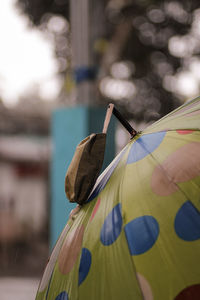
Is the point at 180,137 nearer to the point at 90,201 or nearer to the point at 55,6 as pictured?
the point at 90,201

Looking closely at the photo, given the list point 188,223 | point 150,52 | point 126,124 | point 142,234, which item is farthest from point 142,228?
point 150,52

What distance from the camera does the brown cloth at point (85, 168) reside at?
153 centimetres

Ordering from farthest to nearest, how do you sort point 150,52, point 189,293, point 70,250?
point 150,52 → point 70,250 → point 189,293

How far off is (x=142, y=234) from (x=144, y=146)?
11.7 inches

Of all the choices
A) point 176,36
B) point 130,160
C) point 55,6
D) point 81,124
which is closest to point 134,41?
point 176,36

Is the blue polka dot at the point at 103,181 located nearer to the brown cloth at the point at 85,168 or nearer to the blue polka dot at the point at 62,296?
the brown cloth at the point at 85,168

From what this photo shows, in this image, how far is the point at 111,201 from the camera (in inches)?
57.7

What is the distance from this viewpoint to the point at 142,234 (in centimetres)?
135

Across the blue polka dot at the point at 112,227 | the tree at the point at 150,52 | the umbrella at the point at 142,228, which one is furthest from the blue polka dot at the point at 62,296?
the tree at the point at 150,52

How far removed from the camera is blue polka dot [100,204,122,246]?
1407 millimetres

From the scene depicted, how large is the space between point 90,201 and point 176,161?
318mm

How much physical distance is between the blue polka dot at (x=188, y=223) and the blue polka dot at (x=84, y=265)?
289 millimetres

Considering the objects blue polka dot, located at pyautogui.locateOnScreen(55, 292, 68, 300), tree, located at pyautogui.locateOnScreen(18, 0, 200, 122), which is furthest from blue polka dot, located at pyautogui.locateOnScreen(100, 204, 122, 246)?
tree, located at pyautogui.locateOnScreen(18, 0, 200, 122)

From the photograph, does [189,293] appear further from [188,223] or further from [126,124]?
[126,124]
